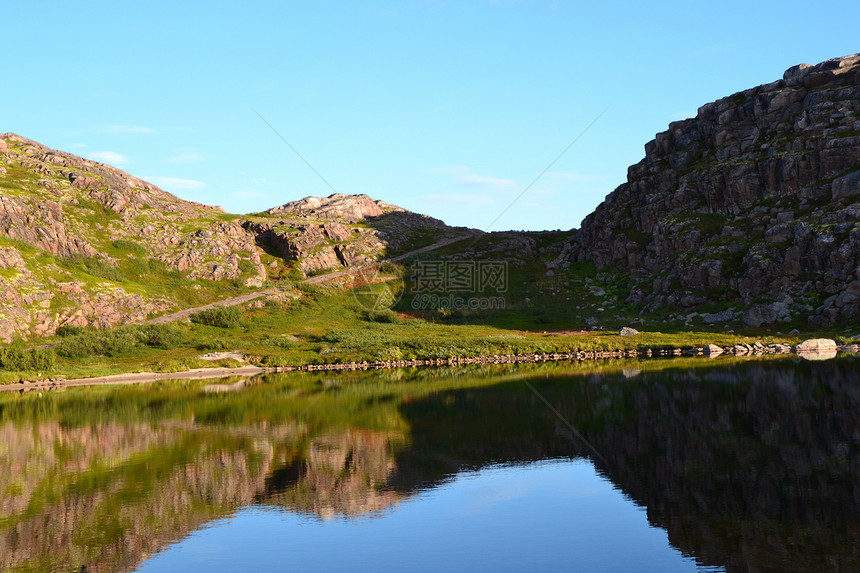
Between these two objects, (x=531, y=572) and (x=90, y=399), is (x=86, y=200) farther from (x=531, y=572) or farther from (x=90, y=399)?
(x=531, y=572)

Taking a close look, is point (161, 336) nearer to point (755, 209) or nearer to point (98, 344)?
point (98, 344)

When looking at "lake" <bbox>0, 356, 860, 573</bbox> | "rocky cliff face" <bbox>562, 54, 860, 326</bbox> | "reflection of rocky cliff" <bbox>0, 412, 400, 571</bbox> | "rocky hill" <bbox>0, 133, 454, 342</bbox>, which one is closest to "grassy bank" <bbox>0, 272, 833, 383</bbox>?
"rocky hill" <bbox>0, 133, 454, 342</bbox>

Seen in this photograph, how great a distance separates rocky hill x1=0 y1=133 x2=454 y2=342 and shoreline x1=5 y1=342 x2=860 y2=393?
22736mm

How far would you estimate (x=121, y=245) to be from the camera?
5315 inches

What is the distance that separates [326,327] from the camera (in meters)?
118

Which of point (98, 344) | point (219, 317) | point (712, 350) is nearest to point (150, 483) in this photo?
point (98, 344)

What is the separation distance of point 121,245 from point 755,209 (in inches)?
4746

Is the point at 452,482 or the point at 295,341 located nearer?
the point at 452,482

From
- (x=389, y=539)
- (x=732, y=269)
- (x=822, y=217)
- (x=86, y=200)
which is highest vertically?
(x=86, y=200)

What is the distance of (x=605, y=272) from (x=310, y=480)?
125900 millimetres

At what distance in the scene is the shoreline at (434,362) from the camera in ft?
246

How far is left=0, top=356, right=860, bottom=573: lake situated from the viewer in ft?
63.9

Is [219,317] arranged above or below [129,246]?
below

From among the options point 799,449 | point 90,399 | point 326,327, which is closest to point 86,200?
point 326,327
